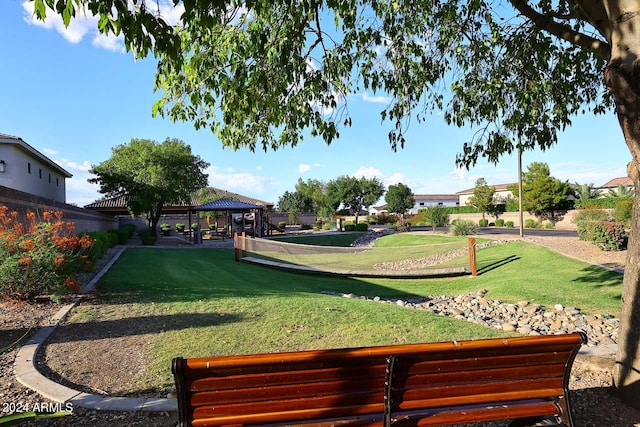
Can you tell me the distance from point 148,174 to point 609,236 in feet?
97.0

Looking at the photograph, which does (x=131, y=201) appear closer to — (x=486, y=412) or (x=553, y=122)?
(x=553, y=122)

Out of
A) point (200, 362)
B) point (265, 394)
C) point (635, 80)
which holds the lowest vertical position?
point (265, 394)

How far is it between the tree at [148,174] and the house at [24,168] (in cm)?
570

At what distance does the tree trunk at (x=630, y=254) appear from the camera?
2.93 metres

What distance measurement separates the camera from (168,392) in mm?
3514

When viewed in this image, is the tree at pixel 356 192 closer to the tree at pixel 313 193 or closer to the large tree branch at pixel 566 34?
the tree at pixel 313 193

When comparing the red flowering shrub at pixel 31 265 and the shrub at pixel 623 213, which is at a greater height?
the shrub at pixel 623 213

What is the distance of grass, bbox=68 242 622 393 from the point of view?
191 inches

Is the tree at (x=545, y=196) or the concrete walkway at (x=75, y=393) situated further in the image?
the tree at (x=545, y=196)

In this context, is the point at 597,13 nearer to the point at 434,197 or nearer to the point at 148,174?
the point at 148,174

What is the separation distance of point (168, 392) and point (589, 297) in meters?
8.45

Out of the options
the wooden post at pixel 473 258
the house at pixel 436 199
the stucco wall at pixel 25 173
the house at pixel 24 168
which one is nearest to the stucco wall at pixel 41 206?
the house at pixel 24 168

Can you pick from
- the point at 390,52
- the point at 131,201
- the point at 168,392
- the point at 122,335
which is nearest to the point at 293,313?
the point at 122,335

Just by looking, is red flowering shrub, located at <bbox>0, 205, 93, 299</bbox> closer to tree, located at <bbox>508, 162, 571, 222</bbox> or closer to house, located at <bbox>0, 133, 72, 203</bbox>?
house, located at <bbox>0, 133, 72, 203</bbox>
